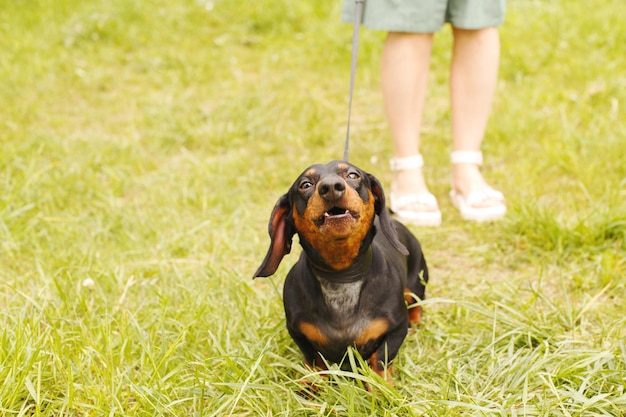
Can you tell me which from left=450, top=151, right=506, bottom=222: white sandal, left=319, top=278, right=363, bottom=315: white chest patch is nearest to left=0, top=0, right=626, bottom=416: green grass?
left=450, top=151, right=506, bottom=222: white sandal

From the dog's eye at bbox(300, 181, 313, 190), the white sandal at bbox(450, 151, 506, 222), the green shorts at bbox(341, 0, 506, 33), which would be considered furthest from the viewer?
the white sandal at bbox(450, 151, 506, 222)

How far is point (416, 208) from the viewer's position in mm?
3105

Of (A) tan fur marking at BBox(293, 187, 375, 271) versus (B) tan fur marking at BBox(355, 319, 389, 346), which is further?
(B) tan fur marking at BBox(355, 319, 389, 346)

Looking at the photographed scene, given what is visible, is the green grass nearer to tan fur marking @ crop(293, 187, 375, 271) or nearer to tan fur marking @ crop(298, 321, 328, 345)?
tan fur marking @ crop(298, 321, 328, 345)

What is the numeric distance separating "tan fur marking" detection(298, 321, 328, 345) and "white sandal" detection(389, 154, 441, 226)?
123 centimetres

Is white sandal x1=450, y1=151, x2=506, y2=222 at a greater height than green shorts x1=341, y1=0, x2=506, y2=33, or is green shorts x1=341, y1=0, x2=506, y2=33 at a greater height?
green shorts x1=341, y1=0, x2=506, y2=33

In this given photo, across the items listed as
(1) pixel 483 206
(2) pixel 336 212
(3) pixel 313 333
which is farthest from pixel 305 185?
(1) pixel 483 206

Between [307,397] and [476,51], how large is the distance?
1.79 m

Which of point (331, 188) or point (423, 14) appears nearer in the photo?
point (331, 188)

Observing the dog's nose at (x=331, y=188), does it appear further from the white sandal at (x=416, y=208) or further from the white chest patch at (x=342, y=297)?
the white sandal at (x=416, y=208)

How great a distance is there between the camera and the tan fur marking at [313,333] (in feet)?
6.39

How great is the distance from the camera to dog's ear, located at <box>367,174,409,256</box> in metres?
1.91

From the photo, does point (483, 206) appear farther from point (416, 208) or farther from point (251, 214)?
point (251, 214)

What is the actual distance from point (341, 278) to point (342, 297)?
0.06 meters
